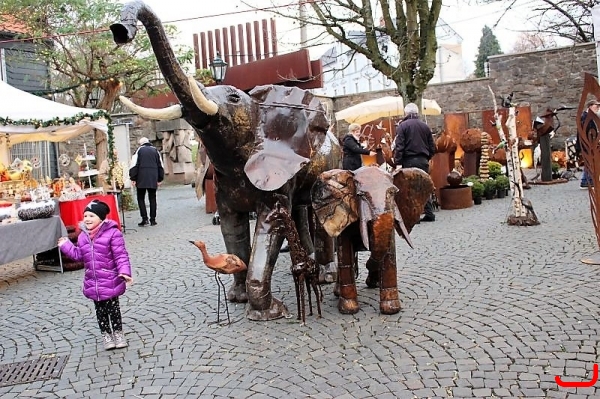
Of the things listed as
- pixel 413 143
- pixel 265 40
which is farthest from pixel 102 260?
pixel 265 40

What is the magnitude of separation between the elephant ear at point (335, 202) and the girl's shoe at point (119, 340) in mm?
Answer: 1781

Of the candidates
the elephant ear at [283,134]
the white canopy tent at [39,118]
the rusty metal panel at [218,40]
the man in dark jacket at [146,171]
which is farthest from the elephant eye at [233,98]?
the rusty metal panel at [218,40]

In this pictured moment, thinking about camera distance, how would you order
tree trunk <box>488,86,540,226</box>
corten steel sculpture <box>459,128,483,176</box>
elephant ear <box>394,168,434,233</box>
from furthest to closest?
corten steel sculpture <box>459,128,483,176</box> < tree trunk <box>488,86,540,226</box> < elephant ear <box>394,168,434,233</box>

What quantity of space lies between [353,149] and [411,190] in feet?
18.9

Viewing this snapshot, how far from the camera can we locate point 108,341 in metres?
4.54

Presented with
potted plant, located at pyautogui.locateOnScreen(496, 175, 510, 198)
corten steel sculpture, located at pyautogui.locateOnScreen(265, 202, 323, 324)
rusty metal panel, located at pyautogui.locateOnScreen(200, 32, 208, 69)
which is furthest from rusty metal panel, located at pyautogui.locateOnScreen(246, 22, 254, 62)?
corten steel sculpture, located at pyautogui.locateOnScreen(265, 202, 323, 324)

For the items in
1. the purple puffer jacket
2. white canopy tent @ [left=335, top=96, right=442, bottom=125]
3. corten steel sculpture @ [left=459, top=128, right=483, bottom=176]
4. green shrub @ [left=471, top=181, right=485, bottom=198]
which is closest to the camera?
the purple puffer jacket

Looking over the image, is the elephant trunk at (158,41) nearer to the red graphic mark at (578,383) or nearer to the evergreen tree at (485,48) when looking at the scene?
the red graphic mark at (578,383)

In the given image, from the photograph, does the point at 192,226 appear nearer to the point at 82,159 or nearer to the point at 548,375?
the point at 82,159

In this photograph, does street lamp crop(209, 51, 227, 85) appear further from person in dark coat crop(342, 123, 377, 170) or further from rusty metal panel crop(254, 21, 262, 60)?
rusty metal panel crop(254, 21, 262, 60)

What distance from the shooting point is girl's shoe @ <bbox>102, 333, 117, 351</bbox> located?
177 inches

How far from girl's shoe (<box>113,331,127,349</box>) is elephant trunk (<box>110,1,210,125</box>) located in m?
1.75

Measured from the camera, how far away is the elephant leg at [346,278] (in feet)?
16.0

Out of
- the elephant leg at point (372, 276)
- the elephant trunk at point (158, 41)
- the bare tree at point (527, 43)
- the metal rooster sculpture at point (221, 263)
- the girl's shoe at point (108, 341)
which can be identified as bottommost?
the girl's shoe at point (108, 341)
